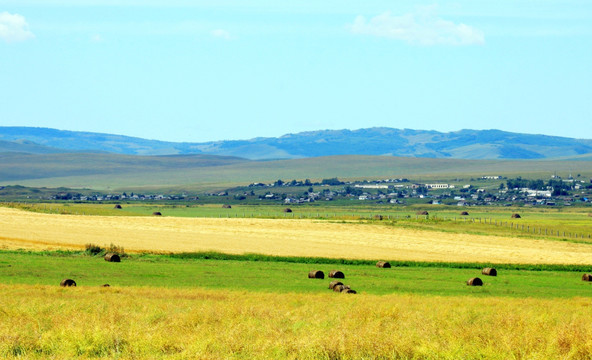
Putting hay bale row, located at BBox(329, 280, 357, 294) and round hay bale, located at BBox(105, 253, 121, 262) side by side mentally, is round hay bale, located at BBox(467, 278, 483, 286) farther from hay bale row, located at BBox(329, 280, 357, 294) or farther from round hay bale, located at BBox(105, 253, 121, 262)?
round hay bale, located at BBox(105, 253, 121, 262)

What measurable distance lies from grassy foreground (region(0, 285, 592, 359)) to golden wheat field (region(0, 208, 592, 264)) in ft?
113

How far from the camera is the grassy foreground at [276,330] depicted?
19.5m

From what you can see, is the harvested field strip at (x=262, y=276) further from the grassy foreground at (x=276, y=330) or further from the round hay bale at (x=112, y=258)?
the grassy foreground at (x=276, y=330)

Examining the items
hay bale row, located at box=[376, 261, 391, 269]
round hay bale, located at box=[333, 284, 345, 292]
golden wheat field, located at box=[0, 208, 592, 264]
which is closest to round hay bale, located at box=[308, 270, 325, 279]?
round hay bale, located at box=[333, 284, 345, 292]

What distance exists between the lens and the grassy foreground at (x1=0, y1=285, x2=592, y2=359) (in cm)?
1952

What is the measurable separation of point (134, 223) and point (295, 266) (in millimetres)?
42207

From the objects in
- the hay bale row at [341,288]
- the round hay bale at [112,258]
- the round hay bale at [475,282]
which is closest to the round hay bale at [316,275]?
the hay bale row at [341,288]

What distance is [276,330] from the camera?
22.2m

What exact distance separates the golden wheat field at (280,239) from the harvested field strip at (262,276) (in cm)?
873

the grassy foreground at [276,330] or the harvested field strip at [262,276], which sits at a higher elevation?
the grassy foreground at [276,330]

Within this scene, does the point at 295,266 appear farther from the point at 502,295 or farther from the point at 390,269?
the point at 502,295

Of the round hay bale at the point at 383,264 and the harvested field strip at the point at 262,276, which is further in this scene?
the round hay bale at the point at 383,264

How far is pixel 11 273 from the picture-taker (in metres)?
41.8

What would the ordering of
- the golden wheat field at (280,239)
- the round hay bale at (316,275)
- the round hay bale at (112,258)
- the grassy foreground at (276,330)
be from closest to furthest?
the grassy foreground at (276,330) < the round hay bale at (316,275) < the round hay bale at (112,258) < the golden wheat field at (280,239)
